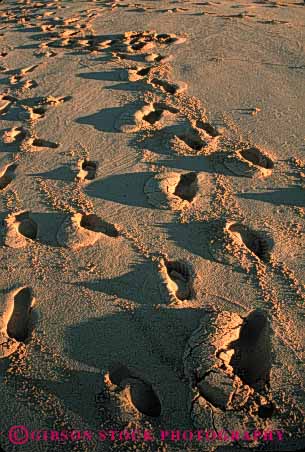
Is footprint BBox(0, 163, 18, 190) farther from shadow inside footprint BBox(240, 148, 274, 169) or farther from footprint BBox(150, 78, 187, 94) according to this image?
shadow inside footprint BBox(240, 148, 274, 169)

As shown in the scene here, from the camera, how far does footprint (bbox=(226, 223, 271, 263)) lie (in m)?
2.24

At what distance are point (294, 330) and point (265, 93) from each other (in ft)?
7.87

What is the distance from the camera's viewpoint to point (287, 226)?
2.36 meters

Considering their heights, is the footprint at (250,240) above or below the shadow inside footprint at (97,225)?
below

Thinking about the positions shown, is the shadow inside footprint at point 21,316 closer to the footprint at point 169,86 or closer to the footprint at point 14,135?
the footprint at point 14,135

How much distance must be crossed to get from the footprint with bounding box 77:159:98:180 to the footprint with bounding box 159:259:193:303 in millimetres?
1000

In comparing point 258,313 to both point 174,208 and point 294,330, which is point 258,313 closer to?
point 294,330

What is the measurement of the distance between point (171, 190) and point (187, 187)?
13 centimetres

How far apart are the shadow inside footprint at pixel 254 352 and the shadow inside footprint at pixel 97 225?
3.20ft

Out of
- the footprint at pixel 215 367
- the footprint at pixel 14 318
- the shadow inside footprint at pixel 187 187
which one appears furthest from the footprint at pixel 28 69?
the footprint at pixel 215 367

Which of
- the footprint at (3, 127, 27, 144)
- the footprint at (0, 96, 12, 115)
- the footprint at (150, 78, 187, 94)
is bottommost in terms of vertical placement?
the footprint at (3, 127, 27, 144)

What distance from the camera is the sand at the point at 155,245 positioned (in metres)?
1.70

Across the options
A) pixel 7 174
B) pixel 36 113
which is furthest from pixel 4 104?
pixel 7 174

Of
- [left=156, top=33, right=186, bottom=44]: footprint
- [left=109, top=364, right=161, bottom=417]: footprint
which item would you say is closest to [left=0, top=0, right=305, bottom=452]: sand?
[left=109, top=364, right=161, bottom=417]: footprint
